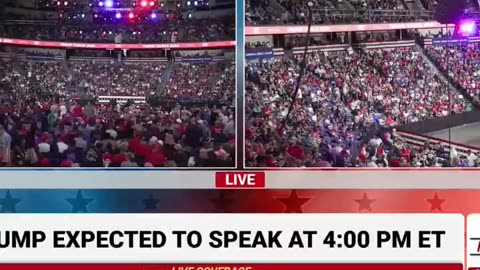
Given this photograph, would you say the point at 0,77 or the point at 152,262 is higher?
the point at 0,77

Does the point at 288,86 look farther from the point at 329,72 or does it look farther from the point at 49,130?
the point at 49,130

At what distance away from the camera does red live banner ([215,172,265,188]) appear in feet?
4.17

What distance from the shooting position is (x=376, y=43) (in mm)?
1274

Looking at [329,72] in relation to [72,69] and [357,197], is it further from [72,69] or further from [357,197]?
[72,69]

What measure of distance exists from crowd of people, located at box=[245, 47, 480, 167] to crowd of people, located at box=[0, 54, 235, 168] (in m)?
0.11

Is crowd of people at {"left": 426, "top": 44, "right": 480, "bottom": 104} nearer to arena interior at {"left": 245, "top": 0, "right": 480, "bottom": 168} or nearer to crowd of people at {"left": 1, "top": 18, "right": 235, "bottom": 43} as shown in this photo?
arena interior at {"left": 245, "top": 0, "right": 480, "bottom": 168}

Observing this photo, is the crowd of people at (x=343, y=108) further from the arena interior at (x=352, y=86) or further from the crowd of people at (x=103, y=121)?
the crowd of people at (x=103, y=121)

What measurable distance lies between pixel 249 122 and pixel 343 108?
0.32 metres

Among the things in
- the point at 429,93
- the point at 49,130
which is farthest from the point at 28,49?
the point at 429,93

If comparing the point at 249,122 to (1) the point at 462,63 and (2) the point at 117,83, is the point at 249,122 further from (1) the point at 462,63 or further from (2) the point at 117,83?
(1) the point at 462,63

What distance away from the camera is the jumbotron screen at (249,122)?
1256mm

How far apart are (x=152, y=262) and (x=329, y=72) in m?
0.87

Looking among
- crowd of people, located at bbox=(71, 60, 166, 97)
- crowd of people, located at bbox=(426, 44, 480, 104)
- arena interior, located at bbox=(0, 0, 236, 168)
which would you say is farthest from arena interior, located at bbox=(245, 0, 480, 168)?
crowd of people, located at bbox=(71, 60, 166, 97)

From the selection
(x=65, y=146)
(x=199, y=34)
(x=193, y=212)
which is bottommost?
(x=193, y=212)
